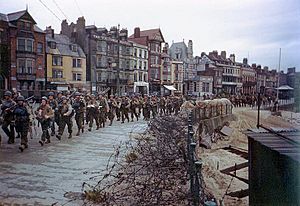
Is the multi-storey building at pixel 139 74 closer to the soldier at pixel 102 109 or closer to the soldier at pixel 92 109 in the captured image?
the soldier at pixel 102 109

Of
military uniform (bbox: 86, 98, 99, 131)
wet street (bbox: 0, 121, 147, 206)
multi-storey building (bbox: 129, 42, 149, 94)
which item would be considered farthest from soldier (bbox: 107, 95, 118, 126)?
wet street (bbox: 0, 121, 147, 206)

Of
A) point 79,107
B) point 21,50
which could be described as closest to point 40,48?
point 21,50

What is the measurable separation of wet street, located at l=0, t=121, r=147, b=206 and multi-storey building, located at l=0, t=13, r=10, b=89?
766 mm

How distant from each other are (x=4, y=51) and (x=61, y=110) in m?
2.38

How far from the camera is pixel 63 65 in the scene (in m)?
4.43

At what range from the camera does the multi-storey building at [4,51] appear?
235cm

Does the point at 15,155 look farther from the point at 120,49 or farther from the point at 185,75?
the point at 120,49

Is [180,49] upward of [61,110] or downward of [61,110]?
upward

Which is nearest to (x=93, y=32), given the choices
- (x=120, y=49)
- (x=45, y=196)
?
(x=120, y=49)

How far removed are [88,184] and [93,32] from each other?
4.03 m

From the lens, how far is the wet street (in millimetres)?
2191

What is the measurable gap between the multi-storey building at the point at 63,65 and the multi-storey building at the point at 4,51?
3.03ft

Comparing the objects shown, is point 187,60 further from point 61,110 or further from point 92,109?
point 92,109

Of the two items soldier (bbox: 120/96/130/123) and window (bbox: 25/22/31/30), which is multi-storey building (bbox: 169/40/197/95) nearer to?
window (bbox: 25/22/31/30)
